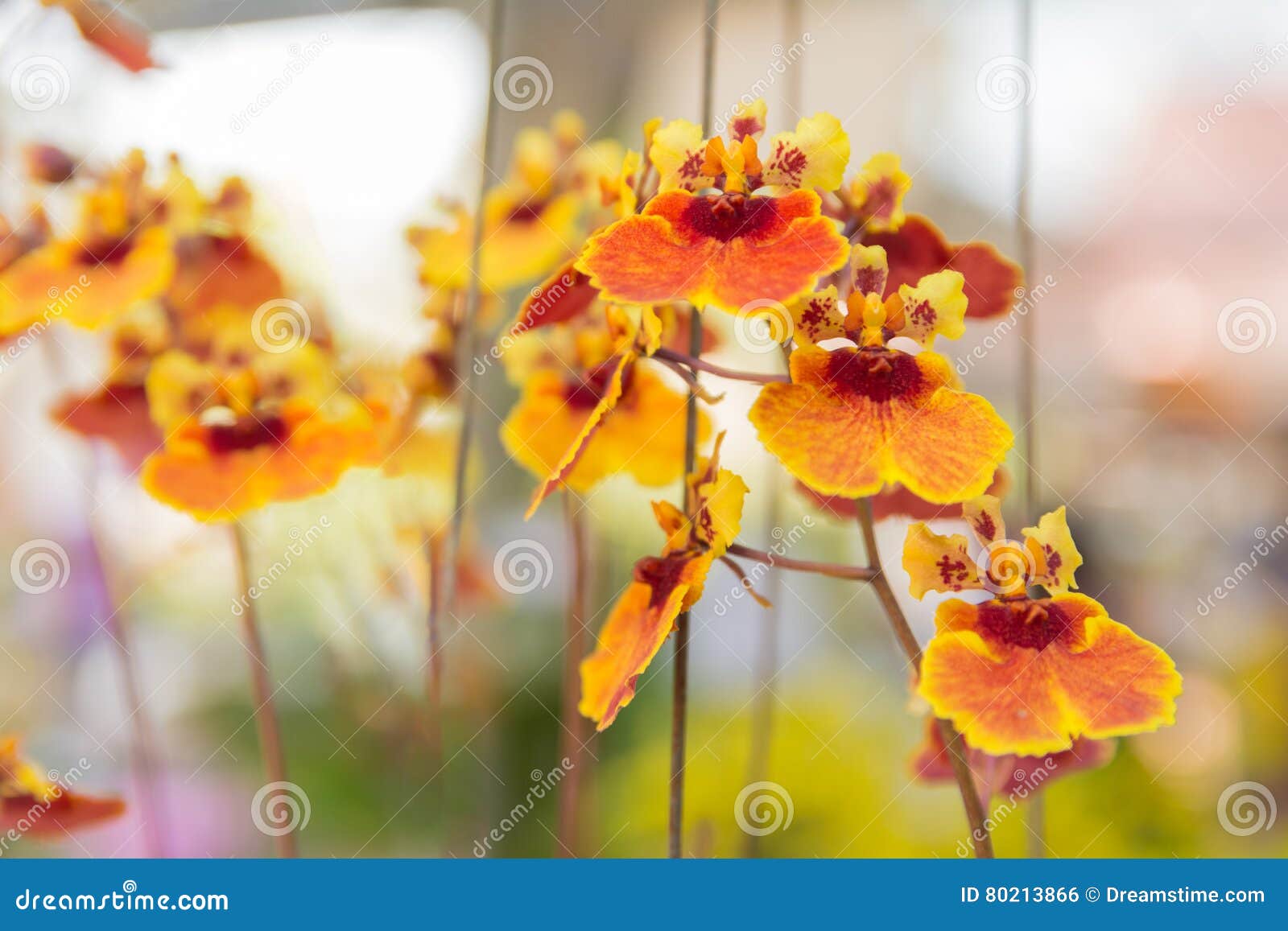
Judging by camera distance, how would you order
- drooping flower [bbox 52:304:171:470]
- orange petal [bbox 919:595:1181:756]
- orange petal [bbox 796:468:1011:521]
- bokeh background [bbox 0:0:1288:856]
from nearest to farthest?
orange petal [bbox 919:595:1181:756] → orange petal [bbox 796:468:1011:521] → drooping flower [bbox 52:304:171:470] → bokeh background [bbox 0:0:1288:856]

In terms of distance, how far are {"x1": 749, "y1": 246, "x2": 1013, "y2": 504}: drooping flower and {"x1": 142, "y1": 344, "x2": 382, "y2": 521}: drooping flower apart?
230mm

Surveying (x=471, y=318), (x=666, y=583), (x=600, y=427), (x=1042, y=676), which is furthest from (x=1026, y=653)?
(x=471, y=318)

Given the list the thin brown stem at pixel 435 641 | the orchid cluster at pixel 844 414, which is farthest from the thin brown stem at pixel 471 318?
the orchid cluster at pixel 844 414

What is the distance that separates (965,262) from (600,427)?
174mm

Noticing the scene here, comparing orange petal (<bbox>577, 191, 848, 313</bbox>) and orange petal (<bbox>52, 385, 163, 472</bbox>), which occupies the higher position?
orange petal (<bbox>577, 191, 848, 313</bbox>)

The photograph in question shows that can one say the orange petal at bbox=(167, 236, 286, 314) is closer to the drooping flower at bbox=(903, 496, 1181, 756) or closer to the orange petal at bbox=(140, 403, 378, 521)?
the orange petal at bbox=(140, 403, 378, 521)

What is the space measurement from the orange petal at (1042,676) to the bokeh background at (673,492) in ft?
→ 0.57

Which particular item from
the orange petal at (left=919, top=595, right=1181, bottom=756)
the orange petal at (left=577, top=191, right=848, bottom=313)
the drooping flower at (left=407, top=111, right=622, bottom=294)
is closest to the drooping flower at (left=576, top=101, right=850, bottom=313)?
the orange petal at (left=577, top=191, right=848, bottom=313)

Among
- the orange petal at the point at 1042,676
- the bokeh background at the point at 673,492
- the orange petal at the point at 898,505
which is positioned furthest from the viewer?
the bokeh background at the point at 673,492

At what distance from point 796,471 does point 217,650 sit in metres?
0.84

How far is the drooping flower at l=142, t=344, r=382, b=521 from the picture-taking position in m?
0.42

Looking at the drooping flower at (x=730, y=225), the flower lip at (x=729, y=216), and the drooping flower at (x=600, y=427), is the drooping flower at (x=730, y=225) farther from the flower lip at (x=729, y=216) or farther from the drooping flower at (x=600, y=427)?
the drooping flower at (x=600, y=427)

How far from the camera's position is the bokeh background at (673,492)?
70 cm
